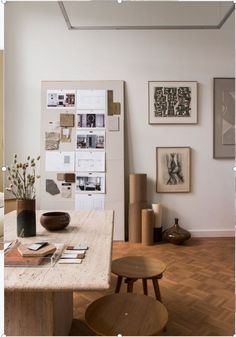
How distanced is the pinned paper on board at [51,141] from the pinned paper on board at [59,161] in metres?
0.06

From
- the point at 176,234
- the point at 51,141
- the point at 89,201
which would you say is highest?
the point at 51,141

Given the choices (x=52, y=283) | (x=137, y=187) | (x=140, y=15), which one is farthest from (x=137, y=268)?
(x=140, y=15)

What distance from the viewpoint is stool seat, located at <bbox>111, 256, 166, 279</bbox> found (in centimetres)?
184

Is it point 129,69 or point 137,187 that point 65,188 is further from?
point 129,69

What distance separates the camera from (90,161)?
3.90 metres

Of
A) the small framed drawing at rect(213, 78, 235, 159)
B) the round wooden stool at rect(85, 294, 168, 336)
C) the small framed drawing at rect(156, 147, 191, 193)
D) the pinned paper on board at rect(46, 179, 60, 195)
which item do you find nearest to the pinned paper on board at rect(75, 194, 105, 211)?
the pinned paper on board at rect(46, 179, 60, 195)

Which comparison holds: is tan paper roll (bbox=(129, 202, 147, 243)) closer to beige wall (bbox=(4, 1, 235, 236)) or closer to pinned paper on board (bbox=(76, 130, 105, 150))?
beige wall (bbox=(4, 1, 235, 236))

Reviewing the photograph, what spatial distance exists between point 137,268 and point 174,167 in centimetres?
221

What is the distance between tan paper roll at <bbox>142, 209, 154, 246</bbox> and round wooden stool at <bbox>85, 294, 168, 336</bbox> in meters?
2.19

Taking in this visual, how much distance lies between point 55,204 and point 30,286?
290 cm

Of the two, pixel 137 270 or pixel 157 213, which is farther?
pixel 157 213

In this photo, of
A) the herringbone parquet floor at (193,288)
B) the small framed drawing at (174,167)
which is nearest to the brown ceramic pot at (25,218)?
the herringbone parquet floor at (193,288)

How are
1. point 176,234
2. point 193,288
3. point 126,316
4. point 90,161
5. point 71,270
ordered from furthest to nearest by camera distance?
point 90,161
point 176,234
point 193,288
point 126,316
point 71,270

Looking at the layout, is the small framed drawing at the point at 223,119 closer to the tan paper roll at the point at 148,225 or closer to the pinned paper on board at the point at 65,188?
the tan paper roll at the point at 148,225
